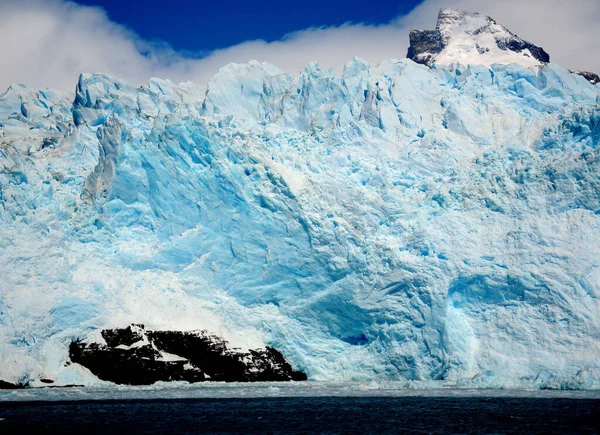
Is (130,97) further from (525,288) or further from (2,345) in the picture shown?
(525,288)

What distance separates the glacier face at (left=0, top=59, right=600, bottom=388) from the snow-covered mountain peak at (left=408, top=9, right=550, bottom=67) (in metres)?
31.3

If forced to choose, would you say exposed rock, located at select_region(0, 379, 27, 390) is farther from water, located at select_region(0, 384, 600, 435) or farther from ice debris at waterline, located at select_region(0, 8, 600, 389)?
water, located at select_region(0, 384, 600, 435)

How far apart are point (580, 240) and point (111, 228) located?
57.9 feet

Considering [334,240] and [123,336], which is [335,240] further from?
[123,336]

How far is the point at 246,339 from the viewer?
2967cm

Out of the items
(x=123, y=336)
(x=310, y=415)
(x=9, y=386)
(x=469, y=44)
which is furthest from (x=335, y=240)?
(x=469, y=44)

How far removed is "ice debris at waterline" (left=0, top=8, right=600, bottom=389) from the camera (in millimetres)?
28188

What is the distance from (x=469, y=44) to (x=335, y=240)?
144ft

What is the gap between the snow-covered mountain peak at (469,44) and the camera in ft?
214

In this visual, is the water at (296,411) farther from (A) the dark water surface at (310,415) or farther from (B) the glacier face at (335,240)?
(B) the glacier face at (335,240)

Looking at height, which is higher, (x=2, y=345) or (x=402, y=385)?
(x=2, y=345)

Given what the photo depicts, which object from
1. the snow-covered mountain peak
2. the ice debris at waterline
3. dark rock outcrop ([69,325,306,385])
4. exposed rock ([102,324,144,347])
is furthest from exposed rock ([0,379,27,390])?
the snow-covered mountain peak

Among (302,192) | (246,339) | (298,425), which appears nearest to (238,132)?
(302,192)

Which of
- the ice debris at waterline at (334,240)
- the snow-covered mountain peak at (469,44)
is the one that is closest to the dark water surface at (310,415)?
the ice debris at waterline at (334,240)
